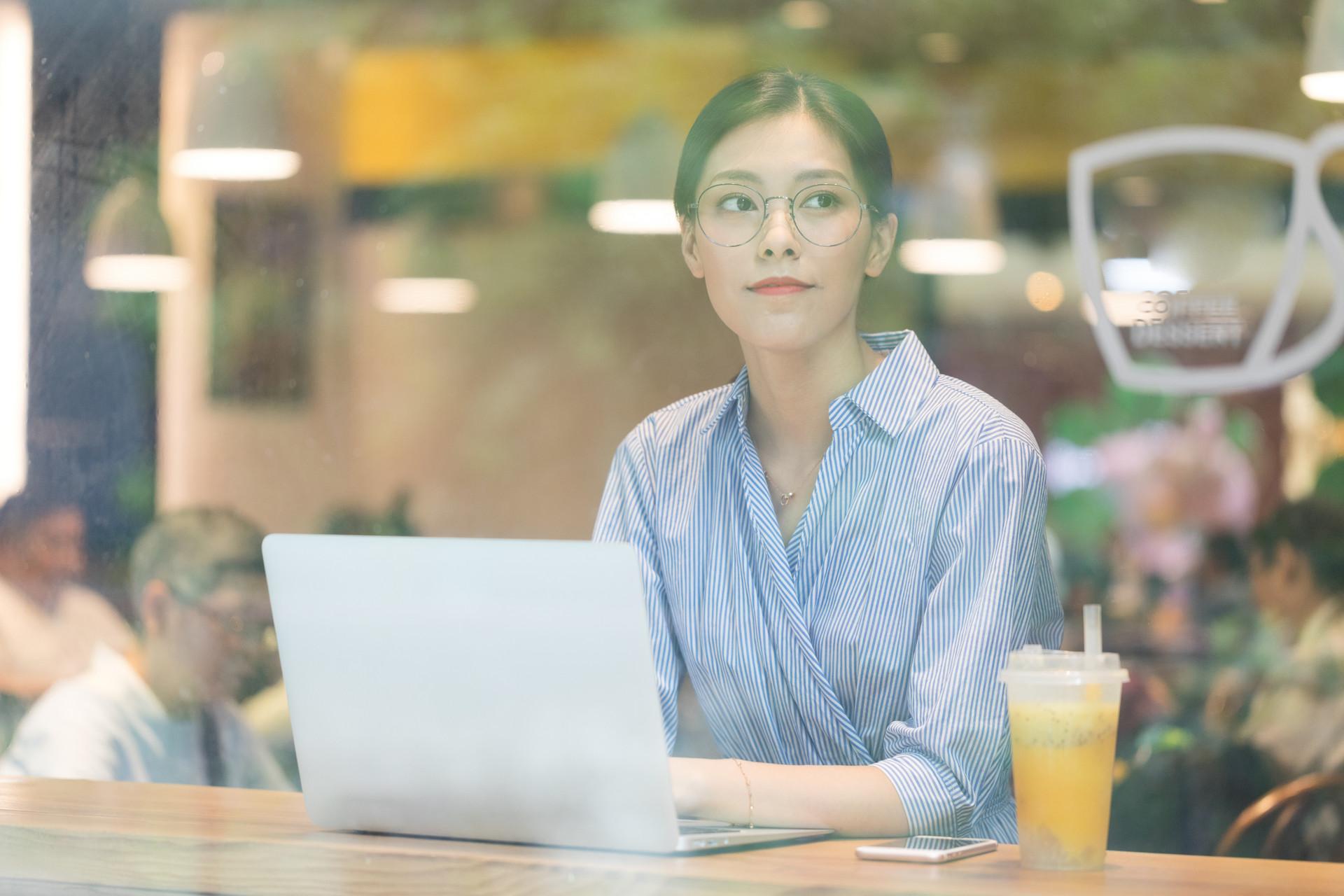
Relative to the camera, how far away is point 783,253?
1.48 meters

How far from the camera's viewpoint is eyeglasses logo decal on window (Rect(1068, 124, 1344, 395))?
9.88 ft

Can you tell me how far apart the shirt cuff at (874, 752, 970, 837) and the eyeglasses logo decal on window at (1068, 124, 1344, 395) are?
203cm

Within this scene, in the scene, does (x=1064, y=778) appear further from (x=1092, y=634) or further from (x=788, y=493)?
(x=788, y=493)

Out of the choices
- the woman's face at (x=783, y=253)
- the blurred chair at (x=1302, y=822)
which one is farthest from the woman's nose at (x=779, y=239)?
the blurred chair at (x=1302, y=822)

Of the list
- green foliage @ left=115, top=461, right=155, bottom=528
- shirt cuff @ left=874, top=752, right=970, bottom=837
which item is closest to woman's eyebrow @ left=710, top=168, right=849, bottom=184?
shirt cuff @ left=874, top=752, right=970, bottom=837

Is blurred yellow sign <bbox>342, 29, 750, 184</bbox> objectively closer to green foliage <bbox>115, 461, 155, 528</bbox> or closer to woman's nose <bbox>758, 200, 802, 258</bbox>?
green foliage <bbox>115, 461, 155, 528</bbox>

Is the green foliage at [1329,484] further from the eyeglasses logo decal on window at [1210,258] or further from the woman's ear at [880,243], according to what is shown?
the woman's ear at [880,243]

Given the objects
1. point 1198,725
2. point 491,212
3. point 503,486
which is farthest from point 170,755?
point 1198,725

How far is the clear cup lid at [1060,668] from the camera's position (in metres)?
0.99

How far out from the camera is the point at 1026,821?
985mm

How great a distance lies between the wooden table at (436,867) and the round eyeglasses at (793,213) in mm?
661

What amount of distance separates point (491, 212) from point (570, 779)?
268 centimetres

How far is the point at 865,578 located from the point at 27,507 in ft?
8.66

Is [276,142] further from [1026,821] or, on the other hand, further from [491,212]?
[1026,821]
